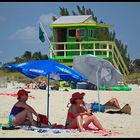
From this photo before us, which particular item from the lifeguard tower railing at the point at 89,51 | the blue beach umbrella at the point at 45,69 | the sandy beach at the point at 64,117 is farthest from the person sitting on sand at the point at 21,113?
the lifeguard tower railing at the point at 89,51

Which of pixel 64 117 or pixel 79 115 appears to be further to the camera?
pixel 64 117

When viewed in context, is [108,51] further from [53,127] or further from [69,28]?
[53,127]

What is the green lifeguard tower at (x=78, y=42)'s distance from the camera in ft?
113

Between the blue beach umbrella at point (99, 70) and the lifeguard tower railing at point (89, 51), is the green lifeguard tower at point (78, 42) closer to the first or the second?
the lifeguard tower railing at point (89, 51)

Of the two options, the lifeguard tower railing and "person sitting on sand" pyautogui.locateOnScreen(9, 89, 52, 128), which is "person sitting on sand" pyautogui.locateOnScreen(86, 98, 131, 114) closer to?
"person sitting on sand" pyautogui.locateOnScreen(9, 89, 52, 128)

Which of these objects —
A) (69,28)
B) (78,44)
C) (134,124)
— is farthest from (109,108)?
(69,28)

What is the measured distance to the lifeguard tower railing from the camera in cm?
3367

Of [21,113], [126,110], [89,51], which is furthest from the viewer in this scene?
[89,51]

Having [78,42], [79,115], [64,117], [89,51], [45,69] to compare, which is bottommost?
[64,117]

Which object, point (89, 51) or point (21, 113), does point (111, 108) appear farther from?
point (89, 51)

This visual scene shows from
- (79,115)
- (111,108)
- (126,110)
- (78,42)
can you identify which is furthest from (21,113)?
(78,42)

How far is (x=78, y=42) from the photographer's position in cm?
3519

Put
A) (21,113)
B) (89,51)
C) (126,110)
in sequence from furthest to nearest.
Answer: (89,51), (126,110), (21,113)

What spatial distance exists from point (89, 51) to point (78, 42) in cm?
146
